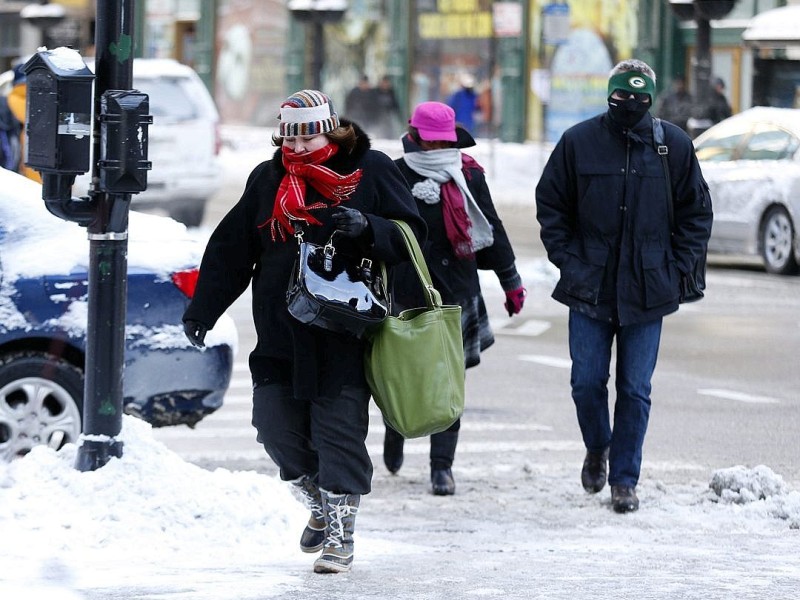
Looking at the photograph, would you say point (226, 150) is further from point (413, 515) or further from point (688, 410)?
point (413, 515)

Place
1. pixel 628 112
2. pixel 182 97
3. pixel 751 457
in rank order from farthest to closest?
pixel 182 97, pixel 751 457, pixel 628 112

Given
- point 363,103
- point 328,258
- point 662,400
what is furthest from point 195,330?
point 363,103

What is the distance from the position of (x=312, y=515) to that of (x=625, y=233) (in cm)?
194

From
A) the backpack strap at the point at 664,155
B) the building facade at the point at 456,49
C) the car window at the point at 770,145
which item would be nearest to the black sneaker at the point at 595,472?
the backpack strap at the point at 664,155

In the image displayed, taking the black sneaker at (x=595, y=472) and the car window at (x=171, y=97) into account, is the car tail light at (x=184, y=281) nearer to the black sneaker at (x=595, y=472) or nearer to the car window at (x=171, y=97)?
the black sneaker at (x=595, y=472)

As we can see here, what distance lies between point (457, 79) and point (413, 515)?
2686 cm

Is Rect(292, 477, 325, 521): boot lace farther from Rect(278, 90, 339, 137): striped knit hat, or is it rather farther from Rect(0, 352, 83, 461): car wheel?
Rect(0, 352, 83, 461): car wheel

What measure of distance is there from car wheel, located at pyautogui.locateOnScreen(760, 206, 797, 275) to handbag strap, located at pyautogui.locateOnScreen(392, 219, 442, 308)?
37.5 ft

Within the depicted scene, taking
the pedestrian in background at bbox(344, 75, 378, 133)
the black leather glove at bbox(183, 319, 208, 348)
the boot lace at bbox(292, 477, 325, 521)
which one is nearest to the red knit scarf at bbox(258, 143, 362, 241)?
the black leather glove at bbox(183, 319, 208, 348)

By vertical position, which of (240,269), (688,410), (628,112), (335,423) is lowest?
(688,410)

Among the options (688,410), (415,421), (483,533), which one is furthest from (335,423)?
(688,410)

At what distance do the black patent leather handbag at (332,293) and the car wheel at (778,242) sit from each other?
11.7m

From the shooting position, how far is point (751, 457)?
8844mm

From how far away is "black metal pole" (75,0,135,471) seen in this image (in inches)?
263
